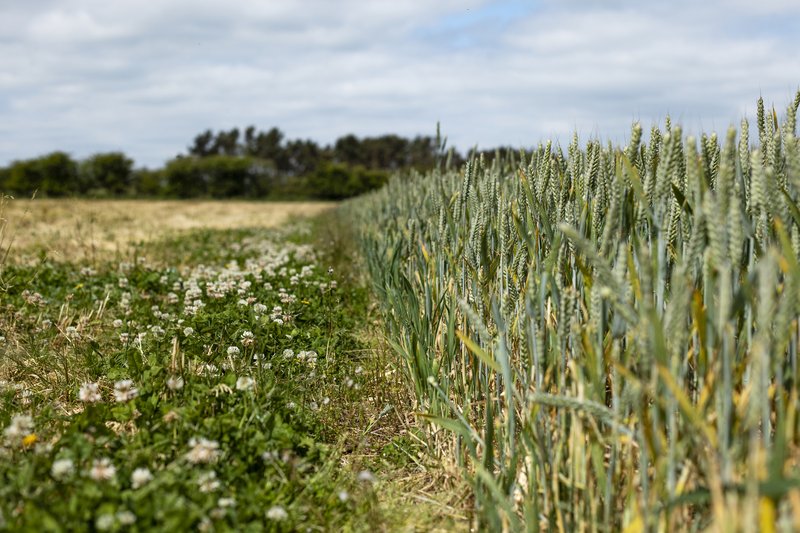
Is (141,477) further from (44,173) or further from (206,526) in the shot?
(44,173)

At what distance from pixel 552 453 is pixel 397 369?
1442mm

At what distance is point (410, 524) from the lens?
7.48 feet

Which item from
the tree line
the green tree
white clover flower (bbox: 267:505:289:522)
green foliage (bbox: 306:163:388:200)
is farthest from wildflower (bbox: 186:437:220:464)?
green foliage (bbox: 306:163:388:200)

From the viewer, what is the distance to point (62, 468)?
1948mm

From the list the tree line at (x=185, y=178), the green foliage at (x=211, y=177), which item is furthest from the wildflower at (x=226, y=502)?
the green foliage at (x=211, y=177)

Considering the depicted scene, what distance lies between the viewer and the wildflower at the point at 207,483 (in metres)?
2.05

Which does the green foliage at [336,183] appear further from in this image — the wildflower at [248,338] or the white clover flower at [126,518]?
the white clover flower at [126,518]

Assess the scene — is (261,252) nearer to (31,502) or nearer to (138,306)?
(138,306)

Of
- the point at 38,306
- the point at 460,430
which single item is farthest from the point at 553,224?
the point at 38,306

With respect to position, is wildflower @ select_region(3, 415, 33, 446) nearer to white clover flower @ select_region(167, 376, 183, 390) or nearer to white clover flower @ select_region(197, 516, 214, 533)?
white clover flower @ select_region(167, 376, 183, 390)

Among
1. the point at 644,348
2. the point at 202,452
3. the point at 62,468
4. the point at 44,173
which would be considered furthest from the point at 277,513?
the point at 44,173

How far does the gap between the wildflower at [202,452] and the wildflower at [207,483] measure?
6 centimetres

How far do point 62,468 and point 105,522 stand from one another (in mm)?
287

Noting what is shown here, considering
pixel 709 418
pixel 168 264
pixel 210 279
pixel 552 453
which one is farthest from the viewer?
pixel 168 264
